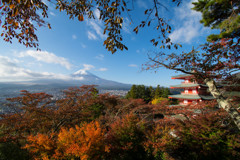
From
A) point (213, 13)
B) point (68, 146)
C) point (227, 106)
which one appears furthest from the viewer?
point (213, 13)

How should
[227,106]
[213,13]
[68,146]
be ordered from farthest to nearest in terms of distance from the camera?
[213,13], [68,146], [227,106]

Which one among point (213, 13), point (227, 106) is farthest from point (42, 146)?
point (213, 13)

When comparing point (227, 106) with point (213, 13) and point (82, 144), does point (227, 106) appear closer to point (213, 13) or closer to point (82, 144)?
point (82, 144)

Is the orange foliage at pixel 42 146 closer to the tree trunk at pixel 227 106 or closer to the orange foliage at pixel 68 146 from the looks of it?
the orange foliage at pixel 68 146

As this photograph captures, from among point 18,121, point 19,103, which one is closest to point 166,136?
point 18,121

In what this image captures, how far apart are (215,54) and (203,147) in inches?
144

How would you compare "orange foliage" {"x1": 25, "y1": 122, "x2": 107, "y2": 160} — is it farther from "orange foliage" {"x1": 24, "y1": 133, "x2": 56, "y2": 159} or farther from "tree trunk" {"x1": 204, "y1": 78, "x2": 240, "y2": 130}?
"tree trunk" {"x1": 204, "y1": 78, "x2": 240, "y2": 130}

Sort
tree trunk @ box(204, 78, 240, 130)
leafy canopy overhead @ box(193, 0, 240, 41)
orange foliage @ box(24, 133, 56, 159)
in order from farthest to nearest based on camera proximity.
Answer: leafy canopy overhead @ box(193, 0, 240, 41) → orange foliage @ box(24, 133, 56, 159) → tree trunk @ box(204, 78, 240, 130)

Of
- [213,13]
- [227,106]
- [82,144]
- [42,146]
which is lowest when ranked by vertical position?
[42,146]

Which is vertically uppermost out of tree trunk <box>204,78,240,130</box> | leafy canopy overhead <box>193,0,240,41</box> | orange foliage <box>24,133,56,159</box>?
leafy canopy overhead <box>193,0,240,41</box>

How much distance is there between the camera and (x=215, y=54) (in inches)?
130

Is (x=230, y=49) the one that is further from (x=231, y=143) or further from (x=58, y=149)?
(x=58, y=149)

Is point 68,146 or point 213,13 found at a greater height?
point 213,13

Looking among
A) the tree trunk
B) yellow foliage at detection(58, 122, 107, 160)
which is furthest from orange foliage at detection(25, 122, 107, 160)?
the tree trunk
